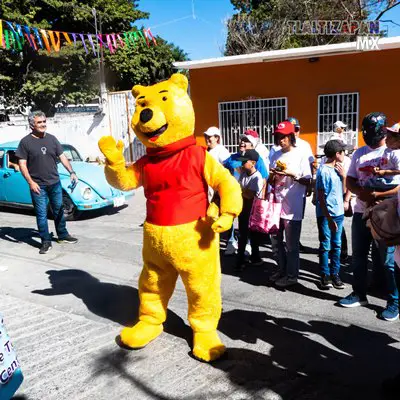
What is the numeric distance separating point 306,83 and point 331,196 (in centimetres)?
836

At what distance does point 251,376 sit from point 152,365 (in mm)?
741

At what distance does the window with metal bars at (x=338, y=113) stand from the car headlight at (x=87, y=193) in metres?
6.32

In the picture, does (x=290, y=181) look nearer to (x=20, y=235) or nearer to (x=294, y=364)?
(x=294, y=364)

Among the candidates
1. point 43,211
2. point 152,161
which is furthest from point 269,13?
point 152,161

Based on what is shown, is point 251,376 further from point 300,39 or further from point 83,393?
point 300,39

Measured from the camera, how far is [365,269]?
384 centimetres

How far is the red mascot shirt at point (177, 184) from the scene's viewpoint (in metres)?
3.12

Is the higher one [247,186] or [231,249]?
[247,186]

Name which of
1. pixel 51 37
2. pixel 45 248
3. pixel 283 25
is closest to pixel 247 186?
pixel 45 248

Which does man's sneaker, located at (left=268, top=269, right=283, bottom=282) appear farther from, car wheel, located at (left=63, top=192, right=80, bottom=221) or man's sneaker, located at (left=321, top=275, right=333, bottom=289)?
car wheel, located at (left=63, top=192, right=80, bottom=221)

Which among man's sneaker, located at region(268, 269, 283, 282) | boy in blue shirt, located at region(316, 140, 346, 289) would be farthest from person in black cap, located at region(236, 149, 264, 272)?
boy in blue shirt, located at region(316, 140, 346, 289)

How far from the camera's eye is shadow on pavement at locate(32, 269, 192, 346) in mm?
3824

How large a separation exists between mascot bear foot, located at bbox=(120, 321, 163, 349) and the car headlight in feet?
15.9

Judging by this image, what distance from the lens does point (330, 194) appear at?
415 centimetres
